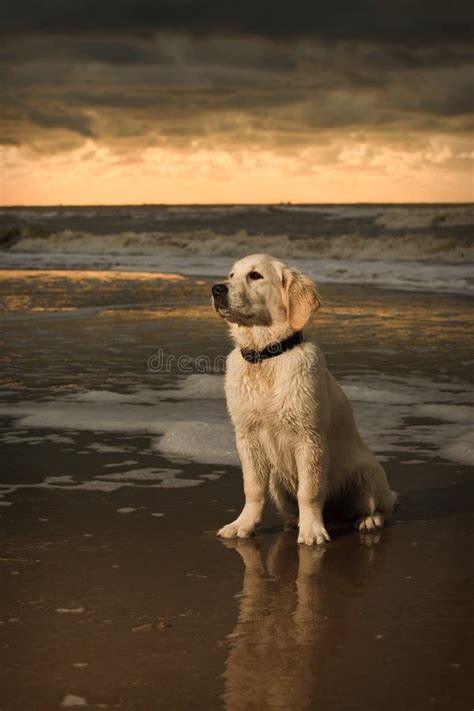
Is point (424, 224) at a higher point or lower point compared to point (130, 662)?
higher

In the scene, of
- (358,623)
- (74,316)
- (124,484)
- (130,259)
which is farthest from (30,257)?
(358,623)

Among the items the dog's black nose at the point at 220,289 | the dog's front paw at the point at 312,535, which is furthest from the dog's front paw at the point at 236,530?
the dog's black nose at the point at 220,289

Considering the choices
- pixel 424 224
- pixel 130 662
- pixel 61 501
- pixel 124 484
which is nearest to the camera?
pixel 130 662

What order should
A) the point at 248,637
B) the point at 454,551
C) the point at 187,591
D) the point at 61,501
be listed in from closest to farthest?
the point at 248,637 < the point at 187,591 < the point at 454,551 < the point at 61,501

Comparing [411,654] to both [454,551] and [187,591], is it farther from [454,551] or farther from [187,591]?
[454,551]

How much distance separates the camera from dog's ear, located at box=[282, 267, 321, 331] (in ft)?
15.9

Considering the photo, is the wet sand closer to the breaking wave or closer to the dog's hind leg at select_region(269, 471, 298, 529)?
the dog's hind leg at select_region(269, 471, 298, 529)

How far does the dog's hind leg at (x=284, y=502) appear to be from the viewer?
5.02 m

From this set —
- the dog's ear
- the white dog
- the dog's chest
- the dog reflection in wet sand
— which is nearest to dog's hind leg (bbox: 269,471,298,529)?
the white dog

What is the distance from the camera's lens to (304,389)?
4.75 metres

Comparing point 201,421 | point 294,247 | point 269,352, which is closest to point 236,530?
point 269,352

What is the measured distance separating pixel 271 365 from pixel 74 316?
10.2m

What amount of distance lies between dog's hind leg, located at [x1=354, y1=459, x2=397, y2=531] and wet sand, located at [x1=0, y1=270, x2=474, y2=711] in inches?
3.4

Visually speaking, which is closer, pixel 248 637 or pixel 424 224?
pixel 248 637
